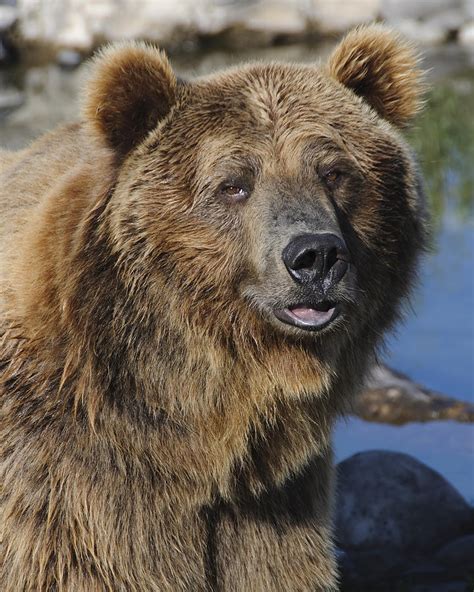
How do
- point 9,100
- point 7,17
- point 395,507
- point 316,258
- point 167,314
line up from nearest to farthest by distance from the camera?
point 316,258 < point 167,314 < point 395,507 < point 9,100 < point 7,17

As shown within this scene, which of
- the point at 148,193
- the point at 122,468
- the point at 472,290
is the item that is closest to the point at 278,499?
the point at 122,468

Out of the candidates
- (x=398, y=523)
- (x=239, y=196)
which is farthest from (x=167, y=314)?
(x=398, y=523)

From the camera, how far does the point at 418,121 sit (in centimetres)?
983

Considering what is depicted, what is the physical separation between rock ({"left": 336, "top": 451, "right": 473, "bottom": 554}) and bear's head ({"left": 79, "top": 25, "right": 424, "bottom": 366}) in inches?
93.1

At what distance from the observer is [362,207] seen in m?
4.37

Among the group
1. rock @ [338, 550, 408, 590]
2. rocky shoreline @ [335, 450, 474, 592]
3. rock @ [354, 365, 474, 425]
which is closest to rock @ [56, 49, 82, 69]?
rock @ [354, 365, 474, 425]

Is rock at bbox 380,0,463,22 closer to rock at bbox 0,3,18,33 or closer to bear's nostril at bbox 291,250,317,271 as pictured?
rock at bbox 0,3,18,33

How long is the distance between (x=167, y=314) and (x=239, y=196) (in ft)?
1.62

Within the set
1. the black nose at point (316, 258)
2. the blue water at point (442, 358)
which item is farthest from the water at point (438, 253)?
the black nose at point (316, 258)

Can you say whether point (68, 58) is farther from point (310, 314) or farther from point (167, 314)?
point (310, 314)

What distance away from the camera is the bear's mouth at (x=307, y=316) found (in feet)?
13.4

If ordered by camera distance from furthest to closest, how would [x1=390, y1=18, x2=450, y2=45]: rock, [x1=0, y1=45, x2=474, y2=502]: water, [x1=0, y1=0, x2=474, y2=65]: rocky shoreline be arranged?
[x1=390, y1=18, x2=450, y2=45]: rock < [x1=0, y1=0, x2=474, y2=65]: rocky shoreline < [x1=0, y1=45, x2=474, y2=502]: water

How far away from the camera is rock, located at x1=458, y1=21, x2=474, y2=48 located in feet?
68.5

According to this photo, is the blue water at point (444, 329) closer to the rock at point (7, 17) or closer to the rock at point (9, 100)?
the rock at point (9, 100)
